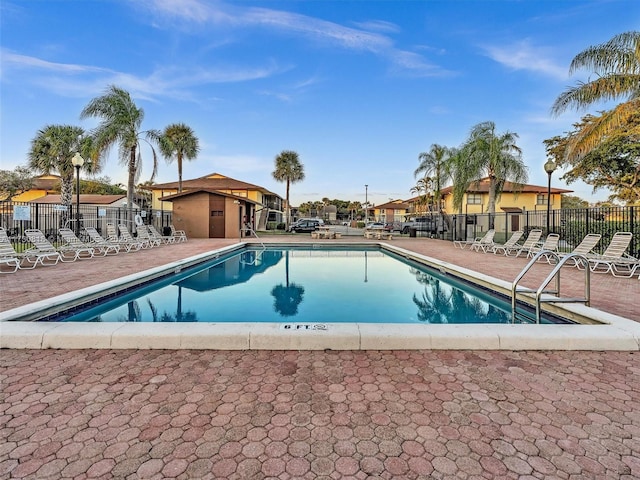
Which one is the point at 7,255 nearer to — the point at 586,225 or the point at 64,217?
the point at 64,217

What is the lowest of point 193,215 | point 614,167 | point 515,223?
point 515,223

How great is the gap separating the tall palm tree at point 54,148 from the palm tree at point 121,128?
19.2 feet

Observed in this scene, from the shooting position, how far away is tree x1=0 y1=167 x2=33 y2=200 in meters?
32.9

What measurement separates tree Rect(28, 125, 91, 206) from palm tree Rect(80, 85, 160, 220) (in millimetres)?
5849

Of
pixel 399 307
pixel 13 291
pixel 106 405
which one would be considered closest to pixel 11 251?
pixel 13 291

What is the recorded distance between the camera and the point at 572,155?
1118 centimetres

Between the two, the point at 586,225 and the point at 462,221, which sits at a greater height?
the point at 462,221

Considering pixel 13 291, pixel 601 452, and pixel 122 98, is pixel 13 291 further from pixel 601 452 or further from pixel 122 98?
pixel 122 98

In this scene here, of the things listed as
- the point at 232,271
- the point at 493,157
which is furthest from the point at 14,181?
the point at 493,157

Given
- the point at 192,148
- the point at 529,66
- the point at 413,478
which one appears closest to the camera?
the point at 413,478

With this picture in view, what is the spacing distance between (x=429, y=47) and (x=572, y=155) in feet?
26.1

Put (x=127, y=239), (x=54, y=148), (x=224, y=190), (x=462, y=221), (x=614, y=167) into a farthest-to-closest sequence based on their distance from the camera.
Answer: (x=224, y=190) < (x=462, y=221) < (x=614, y=167) < (x=54, y=148) < (x=127, y=239)

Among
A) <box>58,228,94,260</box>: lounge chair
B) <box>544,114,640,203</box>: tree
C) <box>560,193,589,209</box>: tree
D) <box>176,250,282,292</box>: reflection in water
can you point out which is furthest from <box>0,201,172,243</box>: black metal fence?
<box>560,193,589,209</box>: tree

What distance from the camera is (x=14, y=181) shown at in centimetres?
3334
